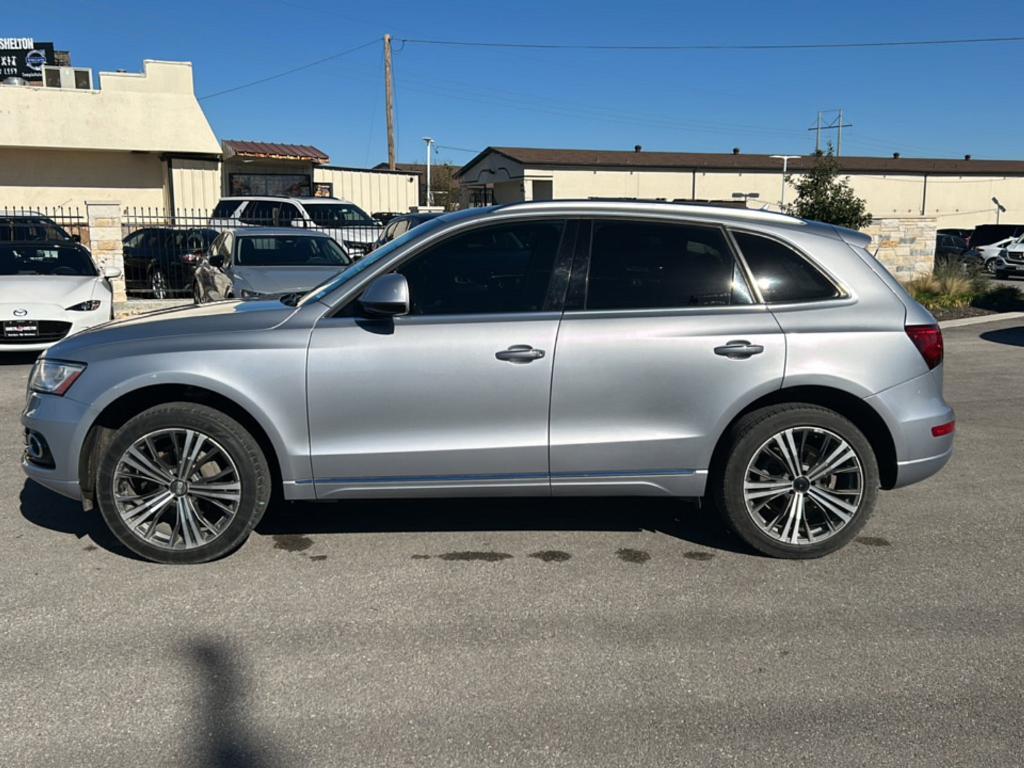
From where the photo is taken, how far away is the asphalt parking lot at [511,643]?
3199 mm

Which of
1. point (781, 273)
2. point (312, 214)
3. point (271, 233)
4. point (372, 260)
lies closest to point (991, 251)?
point (312, 214)

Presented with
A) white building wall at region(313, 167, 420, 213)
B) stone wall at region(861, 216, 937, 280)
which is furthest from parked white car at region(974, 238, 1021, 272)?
white building wall at region(313, 167, 420, 213)

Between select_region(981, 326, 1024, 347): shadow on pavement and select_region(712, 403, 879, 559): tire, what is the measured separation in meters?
9.47

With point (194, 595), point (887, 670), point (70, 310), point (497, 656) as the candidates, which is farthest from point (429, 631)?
point (70, 310)

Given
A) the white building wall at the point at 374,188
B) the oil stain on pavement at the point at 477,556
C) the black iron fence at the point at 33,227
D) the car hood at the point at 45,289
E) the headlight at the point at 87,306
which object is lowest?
the oil stain on pavement at the point at 477,556

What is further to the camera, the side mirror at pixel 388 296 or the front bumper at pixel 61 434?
the front bumper at pixel 61 434

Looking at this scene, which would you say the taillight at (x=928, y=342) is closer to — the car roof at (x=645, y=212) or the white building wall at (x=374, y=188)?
the car roof at (x=645, y=212)

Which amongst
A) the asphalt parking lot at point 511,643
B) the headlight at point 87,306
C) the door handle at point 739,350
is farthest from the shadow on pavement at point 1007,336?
the headlight at point 87,306

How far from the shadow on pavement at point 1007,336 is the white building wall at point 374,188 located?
84.8 ft

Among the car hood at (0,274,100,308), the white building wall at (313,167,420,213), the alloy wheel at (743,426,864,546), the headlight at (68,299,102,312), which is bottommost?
the alloy wheel at (743,426,864,546)

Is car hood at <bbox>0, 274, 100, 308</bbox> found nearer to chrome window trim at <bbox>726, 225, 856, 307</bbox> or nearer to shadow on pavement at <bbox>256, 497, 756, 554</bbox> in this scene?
shadow on pavement at <bbox>256, 497, 756, 554</bbox>

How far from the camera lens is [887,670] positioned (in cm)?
369

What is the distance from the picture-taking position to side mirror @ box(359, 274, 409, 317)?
442cm

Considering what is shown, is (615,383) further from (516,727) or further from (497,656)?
(516,727)
